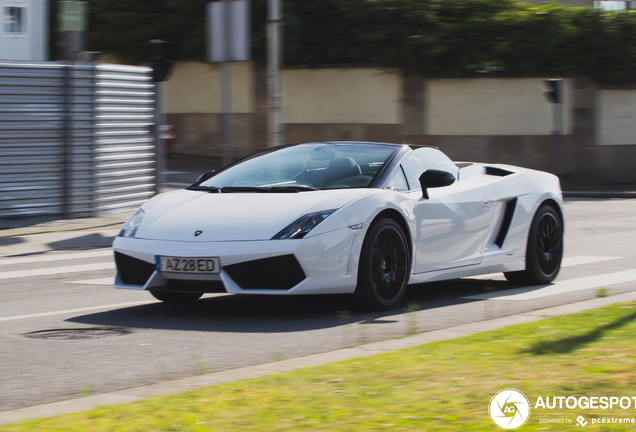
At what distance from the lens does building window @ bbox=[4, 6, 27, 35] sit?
37562 millimetres

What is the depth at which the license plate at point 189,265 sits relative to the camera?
6.63 metres

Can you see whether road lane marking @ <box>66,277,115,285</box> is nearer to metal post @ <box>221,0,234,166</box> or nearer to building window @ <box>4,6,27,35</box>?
metal post @ <box>221,0,234,166</box>

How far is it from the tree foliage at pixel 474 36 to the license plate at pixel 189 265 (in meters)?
20.7

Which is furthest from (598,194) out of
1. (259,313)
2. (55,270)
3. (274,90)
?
(259,313)

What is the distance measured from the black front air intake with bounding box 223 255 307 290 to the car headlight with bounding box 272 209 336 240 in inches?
6.1

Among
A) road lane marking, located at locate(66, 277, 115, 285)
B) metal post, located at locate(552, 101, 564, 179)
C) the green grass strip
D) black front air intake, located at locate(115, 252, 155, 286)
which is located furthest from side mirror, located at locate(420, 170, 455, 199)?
metal post, located at locate(552, 101, 564, 179)

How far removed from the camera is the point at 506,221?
8555 millimetres

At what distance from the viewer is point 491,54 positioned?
2664 centimetres

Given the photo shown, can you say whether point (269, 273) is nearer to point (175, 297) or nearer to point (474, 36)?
point (175, 297)

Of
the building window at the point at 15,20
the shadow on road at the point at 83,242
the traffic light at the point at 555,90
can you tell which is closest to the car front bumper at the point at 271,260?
the shadow on road at the point at 83,242

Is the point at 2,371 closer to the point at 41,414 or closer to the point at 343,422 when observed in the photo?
the point at 41,414

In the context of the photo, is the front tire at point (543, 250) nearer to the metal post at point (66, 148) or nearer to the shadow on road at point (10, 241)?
the shadow on road at point (10, 241)

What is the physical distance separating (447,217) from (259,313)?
67.9 inches

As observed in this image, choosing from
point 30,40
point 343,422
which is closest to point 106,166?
point 343,422
